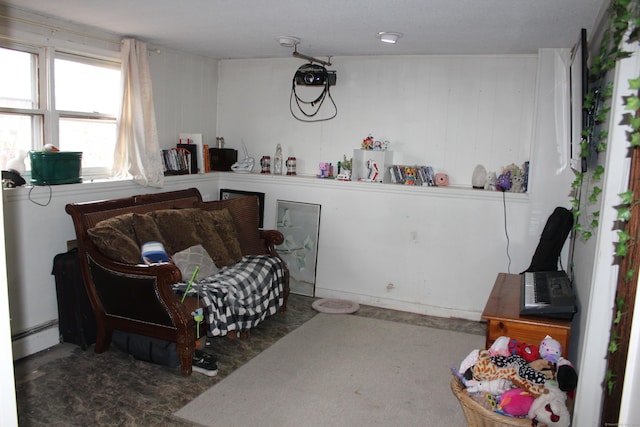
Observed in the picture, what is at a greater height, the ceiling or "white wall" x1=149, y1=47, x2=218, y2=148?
the ceiling

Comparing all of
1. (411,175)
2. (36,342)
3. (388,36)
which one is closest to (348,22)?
(388,36)

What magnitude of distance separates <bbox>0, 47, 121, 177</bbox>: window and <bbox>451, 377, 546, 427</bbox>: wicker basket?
2965 millimetres

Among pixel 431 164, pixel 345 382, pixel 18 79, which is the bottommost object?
pixel 345 382

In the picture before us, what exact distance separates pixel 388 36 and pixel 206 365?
8.42 ft

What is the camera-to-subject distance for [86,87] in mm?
4066

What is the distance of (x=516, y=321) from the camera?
8.42 ft

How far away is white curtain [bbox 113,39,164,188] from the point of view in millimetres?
4129

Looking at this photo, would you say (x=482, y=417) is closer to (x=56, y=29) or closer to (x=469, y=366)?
(x=469, y=366)

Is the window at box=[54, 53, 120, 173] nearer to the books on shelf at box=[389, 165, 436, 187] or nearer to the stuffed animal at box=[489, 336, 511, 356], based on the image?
the books on shelf at box=[389, 165, 436, 187]

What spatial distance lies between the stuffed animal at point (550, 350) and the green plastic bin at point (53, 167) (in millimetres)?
3191

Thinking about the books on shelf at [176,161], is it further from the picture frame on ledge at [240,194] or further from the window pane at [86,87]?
the window pane at [86,87]

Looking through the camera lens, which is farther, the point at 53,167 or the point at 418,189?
the point at 418,189

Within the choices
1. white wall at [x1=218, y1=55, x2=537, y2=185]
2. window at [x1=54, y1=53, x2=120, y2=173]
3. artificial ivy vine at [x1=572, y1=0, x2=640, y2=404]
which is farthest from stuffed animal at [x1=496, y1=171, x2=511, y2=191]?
window at [x1=54, y1=53, x2=120, y2=173]

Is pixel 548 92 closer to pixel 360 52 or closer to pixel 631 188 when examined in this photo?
pixel 360 52
